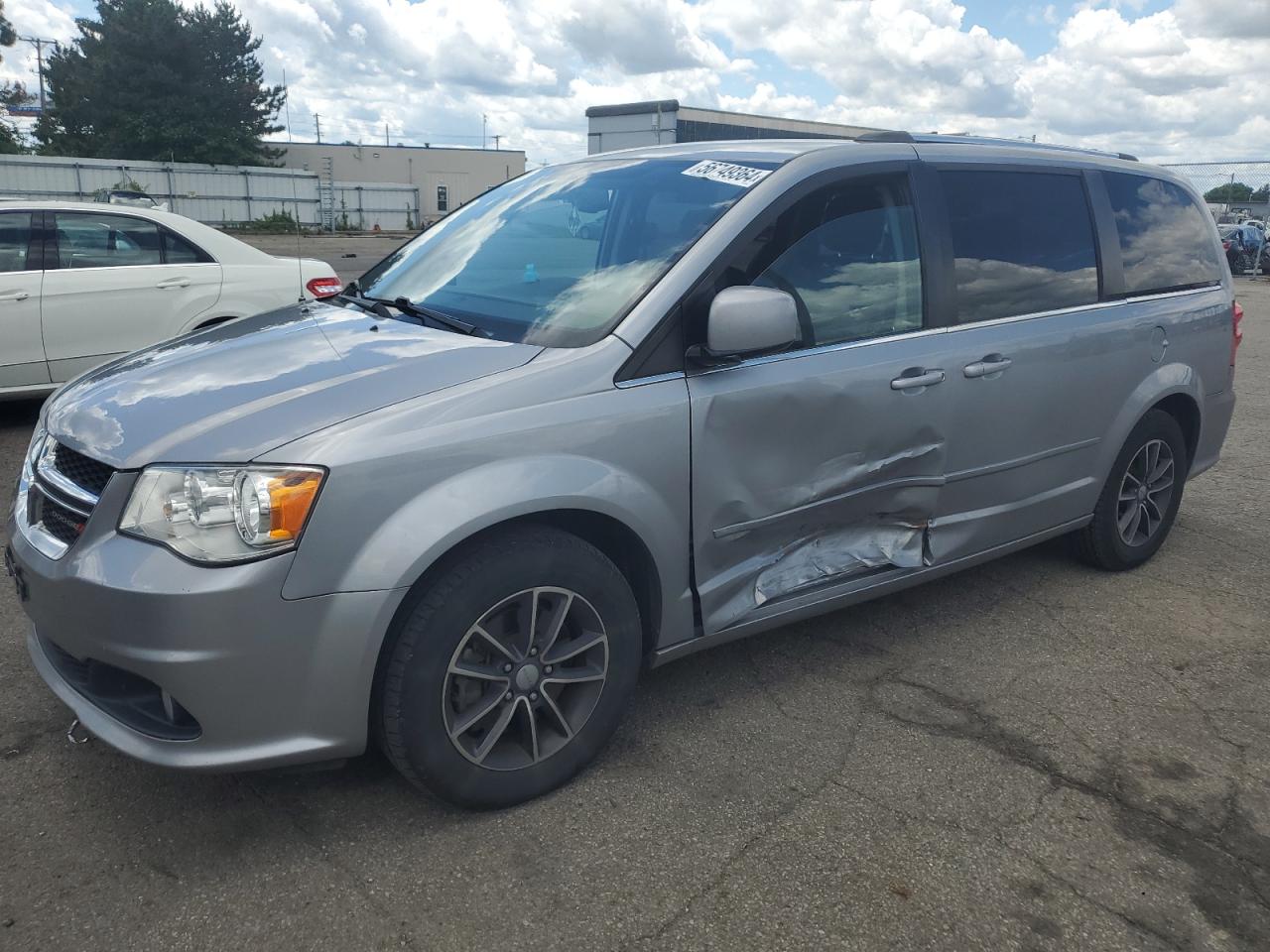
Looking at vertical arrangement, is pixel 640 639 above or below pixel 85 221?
below

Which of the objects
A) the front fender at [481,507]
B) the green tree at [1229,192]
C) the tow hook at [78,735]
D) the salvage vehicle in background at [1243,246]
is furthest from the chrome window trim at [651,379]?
the salvage vehicle in background at [1243,246]

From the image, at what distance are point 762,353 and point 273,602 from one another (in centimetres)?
156

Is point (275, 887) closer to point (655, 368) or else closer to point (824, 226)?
point (655, 368)

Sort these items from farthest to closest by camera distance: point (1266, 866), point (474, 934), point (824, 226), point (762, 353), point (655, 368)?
point (824, 226)
point (762, 353)
point (655, 368)
point (1266, 866)
point (474, 934)

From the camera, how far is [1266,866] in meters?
2.61

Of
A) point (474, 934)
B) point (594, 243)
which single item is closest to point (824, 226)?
point (594, 243)

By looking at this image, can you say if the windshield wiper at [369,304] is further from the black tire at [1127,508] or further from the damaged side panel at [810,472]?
the black tire at [1127,508]

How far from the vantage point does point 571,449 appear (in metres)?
2.66

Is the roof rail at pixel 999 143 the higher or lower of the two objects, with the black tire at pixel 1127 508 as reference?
higher

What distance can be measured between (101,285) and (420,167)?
67650mm

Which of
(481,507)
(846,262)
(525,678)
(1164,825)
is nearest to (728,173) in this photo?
(846,262)

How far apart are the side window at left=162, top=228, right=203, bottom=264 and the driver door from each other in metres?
5.49

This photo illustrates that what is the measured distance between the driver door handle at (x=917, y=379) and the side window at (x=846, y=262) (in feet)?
0.51

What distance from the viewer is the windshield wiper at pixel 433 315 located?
3043 millimetres
